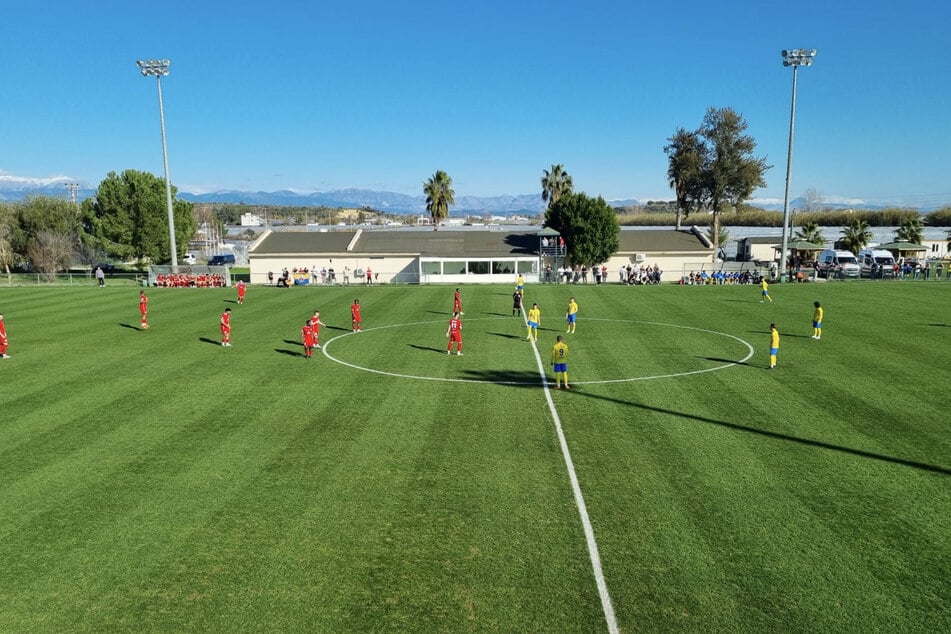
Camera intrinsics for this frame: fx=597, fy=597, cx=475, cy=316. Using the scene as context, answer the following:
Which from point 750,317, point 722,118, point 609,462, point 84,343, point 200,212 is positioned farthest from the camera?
point 200,212

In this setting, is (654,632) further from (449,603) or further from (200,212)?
(200,212)

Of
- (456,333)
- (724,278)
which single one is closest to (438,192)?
(724,278)

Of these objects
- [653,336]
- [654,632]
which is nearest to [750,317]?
[653,336]

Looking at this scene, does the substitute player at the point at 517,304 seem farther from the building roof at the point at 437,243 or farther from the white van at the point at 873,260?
the white van at the point at 873,260

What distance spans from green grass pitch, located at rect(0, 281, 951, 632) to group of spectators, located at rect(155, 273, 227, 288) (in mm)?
28677

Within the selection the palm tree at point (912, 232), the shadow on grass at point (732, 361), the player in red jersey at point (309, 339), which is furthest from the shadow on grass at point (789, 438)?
the palm tree at point (912, 232)

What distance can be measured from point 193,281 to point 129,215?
1969cm

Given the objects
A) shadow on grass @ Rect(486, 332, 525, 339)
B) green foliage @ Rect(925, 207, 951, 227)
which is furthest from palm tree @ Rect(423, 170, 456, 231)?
green foliage @ Rect(925, 207, 951, 227)

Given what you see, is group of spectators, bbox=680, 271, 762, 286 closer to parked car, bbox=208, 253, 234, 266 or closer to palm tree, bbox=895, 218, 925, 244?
palm tree, bbox=895, 218, 925, 244

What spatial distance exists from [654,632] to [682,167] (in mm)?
74480

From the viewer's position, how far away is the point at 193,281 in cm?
5391

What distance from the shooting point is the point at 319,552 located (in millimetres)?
9961

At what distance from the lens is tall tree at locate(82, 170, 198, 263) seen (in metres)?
65.7

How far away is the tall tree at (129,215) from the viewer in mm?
65688
